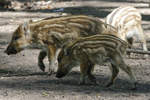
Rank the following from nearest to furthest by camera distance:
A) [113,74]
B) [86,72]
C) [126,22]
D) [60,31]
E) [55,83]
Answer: [113,74]
[86,72]
[55,83]
[60,31]
[126,22]

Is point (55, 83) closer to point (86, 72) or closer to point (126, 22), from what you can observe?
point (86, 72)

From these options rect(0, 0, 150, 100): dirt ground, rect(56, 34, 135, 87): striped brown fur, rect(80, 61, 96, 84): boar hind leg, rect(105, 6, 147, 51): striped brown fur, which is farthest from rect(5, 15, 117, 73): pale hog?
rect(105, 6, 147, 51): striped brown fur

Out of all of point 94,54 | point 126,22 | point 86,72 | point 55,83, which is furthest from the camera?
point 126,22

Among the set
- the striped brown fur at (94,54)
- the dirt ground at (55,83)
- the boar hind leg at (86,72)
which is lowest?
the dirt ground at (55,83)

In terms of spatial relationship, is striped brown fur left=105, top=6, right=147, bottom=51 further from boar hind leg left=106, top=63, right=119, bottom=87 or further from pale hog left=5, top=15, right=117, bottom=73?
boar hind leg left=106, top=63, right=119, bottom=87

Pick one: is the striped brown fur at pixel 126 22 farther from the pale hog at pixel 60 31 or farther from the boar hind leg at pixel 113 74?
the boar hind leg at pixel 113 74

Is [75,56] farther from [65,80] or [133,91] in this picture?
A: [133,91]

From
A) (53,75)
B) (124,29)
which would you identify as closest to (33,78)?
(53,75)

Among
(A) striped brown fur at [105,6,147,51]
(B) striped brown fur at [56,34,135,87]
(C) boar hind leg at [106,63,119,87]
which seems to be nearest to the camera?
(B) striped brown fur at [56,34,135,87]

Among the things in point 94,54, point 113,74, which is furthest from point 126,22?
point 94,54

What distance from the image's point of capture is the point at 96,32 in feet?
29.9

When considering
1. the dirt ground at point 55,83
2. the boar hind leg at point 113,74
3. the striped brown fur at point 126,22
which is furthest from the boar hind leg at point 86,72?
the striped brown fur at point 126,22

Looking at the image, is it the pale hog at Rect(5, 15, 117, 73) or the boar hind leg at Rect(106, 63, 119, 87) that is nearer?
the boar hind leg at Rect(106, 63, 119, 87)

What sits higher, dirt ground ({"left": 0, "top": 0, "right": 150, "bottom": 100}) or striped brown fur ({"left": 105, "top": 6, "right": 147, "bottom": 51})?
striped brown fur ({"left": 105, "top": 6, "right": 147, "bottom": 51})
